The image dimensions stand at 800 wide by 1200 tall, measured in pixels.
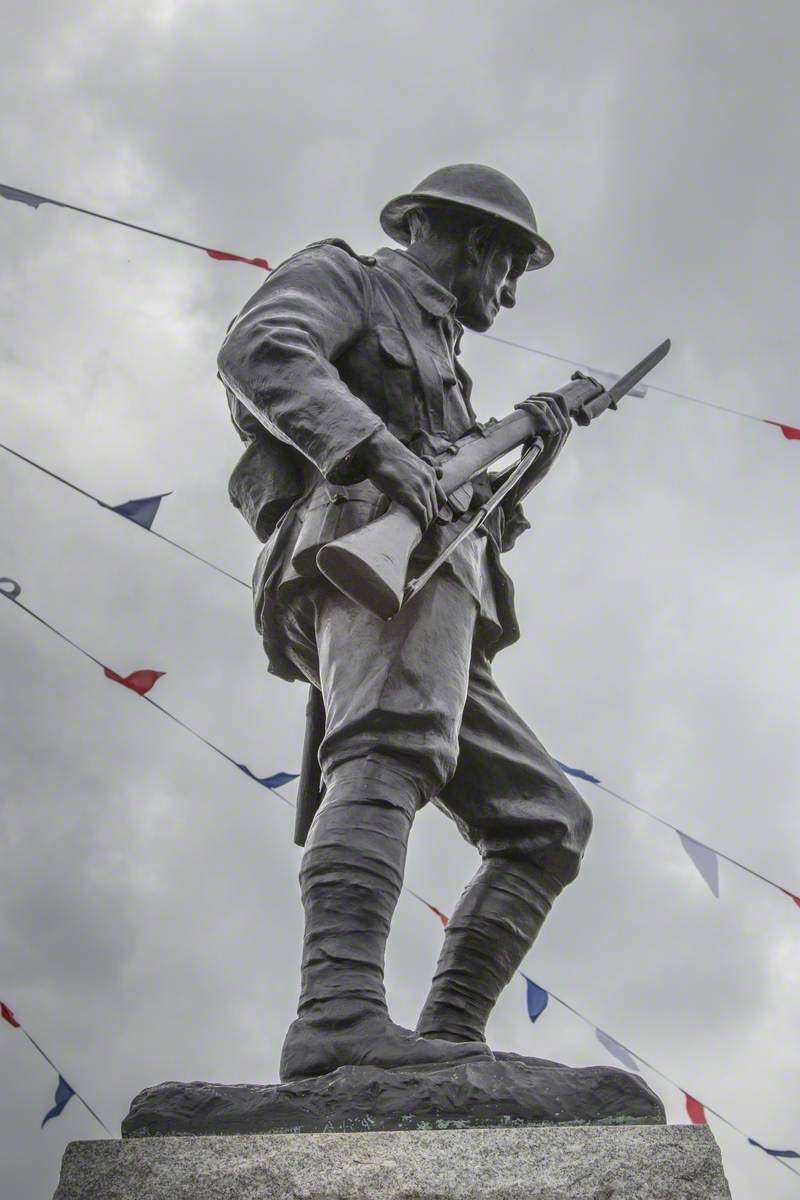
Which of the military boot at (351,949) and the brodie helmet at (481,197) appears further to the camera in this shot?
the brodie helmet at (481,197)

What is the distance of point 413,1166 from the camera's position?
2516 millimetres

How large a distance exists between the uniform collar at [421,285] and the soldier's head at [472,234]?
69 millimetres

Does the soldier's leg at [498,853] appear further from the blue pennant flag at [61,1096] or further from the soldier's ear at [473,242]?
the blue pennant flag at [61,1096]

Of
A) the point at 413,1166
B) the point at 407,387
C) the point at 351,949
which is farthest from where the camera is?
the point at 407,387

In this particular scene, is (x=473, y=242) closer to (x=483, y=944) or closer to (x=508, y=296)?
(x=508, y=296)

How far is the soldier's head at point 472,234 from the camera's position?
4312 mm

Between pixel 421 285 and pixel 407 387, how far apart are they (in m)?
0.42

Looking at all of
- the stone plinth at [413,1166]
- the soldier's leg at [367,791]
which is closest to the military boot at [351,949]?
the soldier's leg at [367,791]

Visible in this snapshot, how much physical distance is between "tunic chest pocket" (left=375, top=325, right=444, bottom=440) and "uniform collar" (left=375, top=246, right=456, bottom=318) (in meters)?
0.20

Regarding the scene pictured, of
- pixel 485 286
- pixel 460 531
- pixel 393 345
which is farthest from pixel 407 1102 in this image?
pixel 485 286

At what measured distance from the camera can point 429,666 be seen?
3455 mm

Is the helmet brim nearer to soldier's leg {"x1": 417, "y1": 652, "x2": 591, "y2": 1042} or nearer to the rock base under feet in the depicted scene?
soldier's leg {"x1": 417, "y1": 652, "x2": 591, "y2": 1042}

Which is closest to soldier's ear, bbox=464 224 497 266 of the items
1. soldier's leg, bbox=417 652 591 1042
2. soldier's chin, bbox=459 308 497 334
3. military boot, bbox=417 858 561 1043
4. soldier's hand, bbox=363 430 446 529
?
soldier's chin, bbox=459 308 497 334

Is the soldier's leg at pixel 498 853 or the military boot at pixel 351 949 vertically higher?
the soldier's leg at pixel 498 853
